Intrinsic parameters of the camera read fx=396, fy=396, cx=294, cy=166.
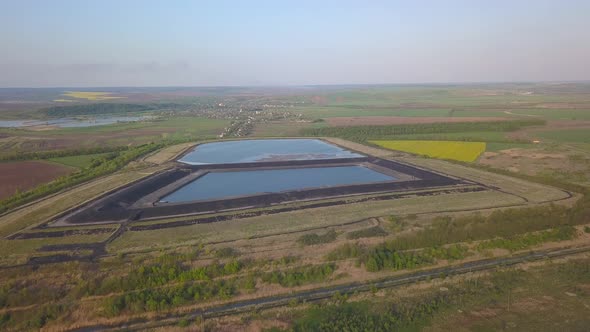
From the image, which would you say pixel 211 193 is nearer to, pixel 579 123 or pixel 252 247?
pixel 252 247

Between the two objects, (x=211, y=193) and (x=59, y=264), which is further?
(x=211, y=193)

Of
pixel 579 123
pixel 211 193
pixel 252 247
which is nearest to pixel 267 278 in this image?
pixel 252 247

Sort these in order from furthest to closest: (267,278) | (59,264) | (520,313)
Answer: (59,264) < (267,278) < (520,313)

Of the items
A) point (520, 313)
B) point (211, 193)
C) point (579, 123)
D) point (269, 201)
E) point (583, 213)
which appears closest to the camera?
point (520, 313)

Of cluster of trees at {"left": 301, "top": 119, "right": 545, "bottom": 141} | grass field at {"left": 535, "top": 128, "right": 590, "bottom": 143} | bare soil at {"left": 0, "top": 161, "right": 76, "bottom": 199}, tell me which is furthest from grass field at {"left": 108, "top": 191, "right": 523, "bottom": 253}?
cluster of trees at {"left": 301, "top": 119, "right": 545, "bottom": 141}
